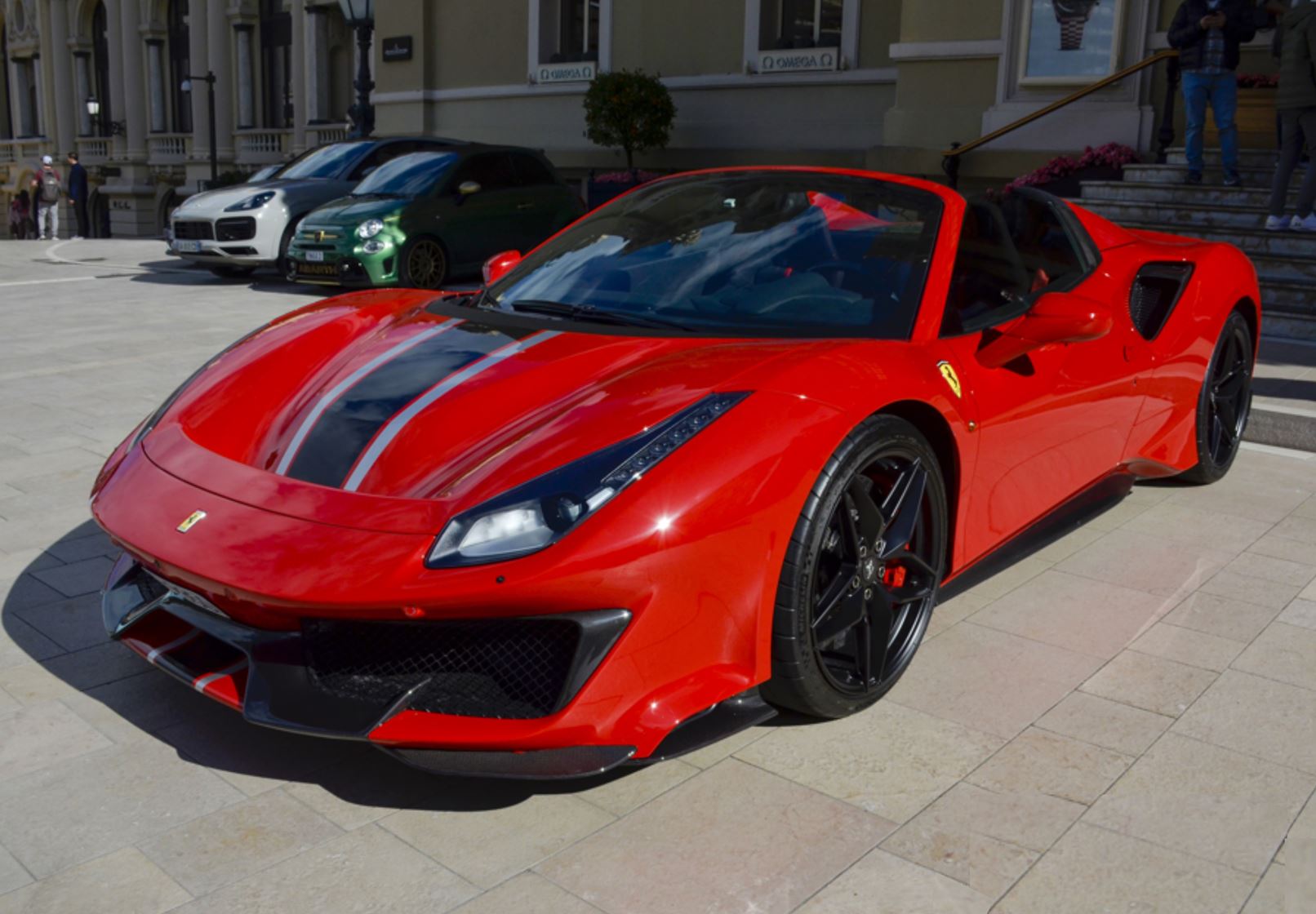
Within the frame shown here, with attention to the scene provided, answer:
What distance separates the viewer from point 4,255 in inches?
639

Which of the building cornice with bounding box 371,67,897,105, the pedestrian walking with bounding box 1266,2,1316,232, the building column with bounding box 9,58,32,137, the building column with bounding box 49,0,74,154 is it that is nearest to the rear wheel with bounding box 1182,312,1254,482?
the pedestrian walking with bounding box 1266,2,1316,232

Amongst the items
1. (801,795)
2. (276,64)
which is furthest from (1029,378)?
(276,64)

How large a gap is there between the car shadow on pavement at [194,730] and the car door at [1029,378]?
1.37 m

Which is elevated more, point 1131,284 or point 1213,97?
point 1213,97

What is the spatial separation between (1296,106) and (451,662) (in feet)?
28.3

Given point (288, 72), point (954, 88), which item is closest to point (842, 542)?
point (954, 88)

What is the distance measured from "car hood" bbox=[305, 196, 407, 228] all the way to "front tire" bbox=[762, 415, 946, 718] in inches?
337

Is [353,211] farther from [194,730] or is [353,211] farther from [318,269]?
[194,730]

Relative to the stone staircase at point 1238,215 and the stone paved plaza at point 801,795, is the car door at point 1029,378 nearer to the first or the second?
the stone paved plaza at point 801,795

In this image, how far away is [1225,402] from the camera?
17.2ft

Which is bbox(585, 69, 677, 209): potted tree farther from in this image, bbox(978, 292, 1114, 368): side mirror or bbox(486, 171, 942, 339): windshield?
bbox(978, 292, 1114, 368): side mirror

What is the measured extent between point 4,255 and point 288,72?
19152mm

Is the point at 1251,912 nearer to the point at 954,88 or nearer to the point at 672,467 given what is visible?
the point at 672,467

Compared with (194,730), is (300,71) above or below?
above
